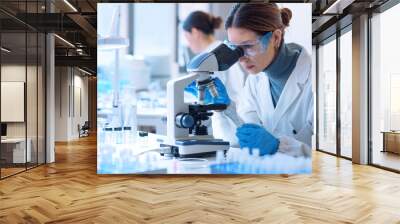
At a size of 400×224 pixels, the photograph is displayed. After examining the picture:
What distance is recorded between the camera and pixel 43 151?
764cm

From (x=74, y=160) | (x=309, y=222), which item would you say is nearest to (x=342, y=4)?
(x=309, y=222)

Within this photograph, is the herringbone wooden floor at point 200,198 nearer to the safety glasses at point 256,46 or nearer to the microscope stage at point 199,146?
the microscope stage at point 199,146

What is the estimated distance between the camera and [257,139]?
5.70m

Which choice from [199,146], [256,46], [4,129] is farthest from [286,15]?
[4,129]

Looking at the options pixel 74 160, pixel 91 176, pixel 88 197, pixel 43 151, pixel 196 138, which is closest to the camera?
pixel 88 197

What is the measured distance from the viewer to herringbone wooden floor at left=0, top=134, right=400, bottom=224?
3691mm

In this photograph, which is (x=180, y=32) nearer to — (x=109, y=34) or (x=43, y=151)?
(x=109, y=34)

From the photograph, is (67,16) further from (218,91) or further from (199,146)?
(199,146)

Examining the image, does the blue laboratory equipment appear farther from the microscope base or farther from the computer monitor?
the computer monitor

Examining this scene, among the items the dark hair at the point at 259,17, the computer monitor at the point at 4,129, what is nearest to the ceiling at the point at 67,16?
the dark hair at the point at 259,17

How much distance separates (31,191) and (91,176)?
1.24 meters

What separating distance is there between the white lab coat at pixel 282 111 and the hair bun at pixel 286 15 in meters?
0.64

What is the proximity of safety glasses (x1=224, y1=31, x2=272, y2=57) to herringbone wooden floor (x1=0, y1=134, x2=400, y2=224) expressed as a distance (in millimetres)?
1858

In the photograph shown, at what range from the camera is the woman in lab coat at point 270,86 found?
18.6 ft
